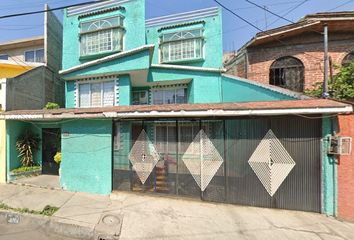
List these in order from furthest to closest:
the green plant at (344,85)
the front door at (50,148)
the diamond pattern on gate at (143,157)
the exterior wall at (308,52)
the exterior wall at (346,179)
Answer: the exterior wall at (308,52) → the front door at (50,148) → the green plant at (344,85) → the diamond pattern on gate at (143,157) → the exterior wall at (346,179)

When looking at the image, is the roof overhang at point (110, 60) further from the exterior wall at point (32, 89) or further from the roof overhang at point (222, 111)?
the roof overhang at point (222, 111)

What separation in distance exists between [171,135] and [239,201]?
3.04m

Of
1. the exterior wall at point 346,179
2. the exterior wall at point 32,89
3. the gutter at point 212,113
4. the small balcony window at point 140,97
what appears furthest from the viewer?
the small balcony window at point 140,97

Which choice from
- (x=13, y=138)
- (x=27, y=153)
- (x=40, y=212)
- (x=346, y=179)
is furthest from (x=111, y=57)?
(x=346, y=179)

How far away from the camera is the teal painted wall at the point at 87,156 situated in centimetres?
730

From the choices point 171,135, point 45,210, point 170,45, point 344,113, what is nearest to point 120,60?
point 170,45

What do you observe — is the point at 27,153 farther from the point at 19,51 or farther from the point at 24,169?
the point at 19,51

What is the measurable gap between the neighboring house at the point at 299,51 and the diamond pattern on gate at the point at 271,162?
22.2 ft

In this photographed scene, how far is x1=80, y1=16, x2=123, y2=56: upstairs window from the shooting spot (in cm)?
1059

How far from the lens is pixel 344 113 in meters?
5.33

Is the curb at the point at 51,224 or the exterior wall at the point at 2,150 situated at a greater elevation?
the exterior wall at the point at 2,150

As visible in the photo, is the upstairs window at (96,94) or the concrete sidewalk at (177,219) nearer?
the concrete sidewalk at (177,219)

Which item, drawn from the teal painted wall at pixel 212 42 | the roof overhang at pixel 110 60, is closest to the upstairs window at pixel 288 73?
the teal painted wall at pixel 212 42

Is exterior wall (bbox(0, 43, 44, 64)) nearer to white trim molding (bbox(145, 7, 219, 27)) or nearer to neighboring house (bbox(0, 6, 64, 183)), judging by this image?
neighboring house (bbox(0, 6, 64, 183))
